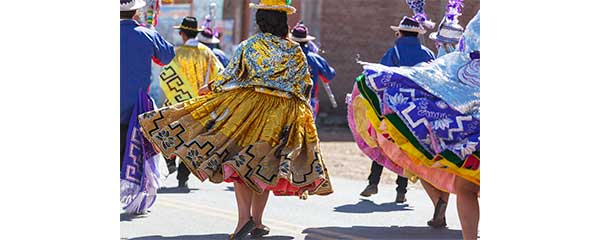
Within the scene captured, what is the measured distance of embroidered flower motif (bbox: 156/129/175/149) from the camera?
7.75 m

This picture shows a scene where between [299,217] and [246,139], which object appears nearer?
[246,139]

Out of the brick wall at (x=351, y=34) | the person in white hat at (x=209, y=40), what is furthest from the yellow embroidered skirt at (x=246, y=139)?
the brick wall at (x=351, y=34)

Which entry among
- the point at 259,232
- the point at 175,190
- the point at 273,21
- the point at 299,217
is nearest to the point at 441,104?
the point at 273,21

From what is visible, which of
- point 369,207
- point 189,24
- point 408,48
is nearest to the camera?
point 408,48

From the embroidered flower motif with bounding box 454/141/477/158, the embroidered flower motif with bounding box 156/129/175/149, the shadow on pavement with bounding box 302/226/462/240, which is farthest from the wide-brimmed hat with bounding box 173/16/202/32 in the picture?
the embroidered flower motif with bounding box 454/141/477/158

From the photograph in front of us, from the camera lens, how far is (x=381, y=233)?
8.69 metres

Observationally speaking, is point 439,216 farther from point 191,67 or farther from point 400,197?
point 191,67

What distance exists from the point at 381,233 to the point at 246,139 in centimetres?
148

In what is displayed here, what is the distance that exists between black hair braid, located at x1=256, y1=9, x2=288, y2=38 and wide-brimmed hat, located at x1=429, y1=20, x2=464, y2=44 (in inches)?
59.7

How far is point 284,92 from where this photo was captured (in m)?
7.83

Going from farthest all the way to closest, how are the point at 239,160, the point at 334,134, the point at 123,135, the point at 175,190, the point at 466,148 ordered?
the point at 334,134
the point at 175,190
the point at 123,135
the point at 239,160
the point at 466,148

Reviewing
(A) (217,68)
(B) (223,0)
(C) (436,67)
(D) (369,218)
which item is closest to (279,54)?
(C) (436,67)

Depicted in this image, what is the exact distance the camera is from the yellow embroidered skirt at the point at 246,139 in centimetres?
764
